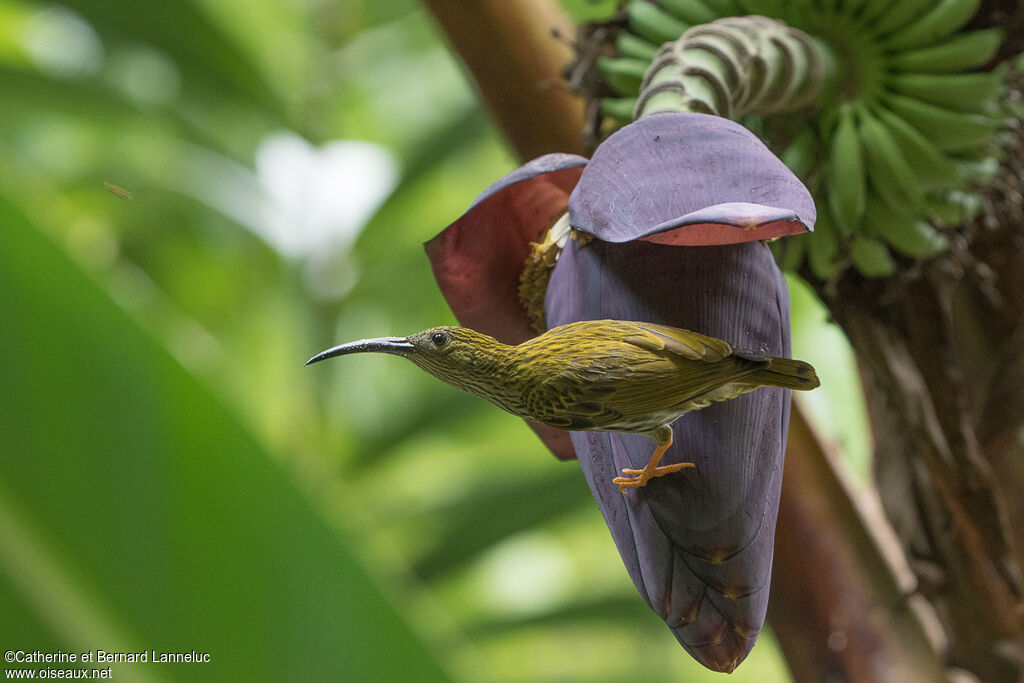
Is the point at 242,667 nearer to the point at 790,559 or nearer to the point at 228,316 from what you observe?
the point at 790,559

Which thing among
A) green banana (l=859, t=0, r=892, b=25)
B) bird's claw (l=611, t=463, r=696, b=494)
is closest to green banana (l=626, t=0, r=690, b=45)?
green banana (l=859, t=0, r=892, b=25)

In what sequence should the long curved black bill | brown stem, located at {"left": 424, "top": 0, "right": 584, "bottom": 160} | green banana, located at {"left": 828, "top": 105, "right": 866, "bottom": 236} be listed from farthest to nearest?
brown stem, located at {"left": 424, "top": 0, "right": 584, "bottom": 160} < green banana, located at {"left": 828, "top": 105, "right": 866, "bottom": 236} < the long curved black bill

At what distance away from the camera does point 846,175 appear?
0.55m

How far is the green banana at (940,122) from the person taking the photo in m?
0.58

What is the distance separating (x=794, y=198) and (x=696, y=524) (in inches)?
3.9

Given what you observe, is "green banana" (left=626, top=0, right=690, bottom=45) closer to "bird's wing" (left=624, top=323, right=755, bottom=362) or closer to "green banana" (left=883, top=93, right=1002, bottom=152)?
"green banana" (left=883, top=93, right=1002, bottom=152)

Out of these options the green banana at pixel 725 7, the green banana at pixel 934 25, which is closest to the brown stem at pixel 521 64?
the green banana at pixel 725 7

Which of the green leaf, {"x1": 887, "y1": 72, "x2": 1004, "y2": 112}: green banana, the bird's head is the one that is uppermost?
the bird's head

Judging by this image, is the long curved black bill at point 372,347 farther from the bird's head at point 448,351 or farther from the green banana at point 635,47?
the green banana at point 635,47

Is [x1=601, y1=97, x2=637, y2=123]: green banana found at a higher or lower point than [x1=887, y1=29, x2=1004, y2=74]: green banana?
higher

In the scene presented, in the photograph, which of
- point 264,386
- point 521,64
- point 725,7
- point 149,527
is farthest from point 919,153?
point 264,386

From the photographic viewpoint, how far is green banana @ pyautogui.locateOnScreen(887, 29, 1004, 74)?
59cm

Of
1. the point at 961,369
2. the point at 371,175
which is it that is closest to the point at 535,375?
the point at 961,369

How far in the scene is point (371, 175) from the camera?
125cm
